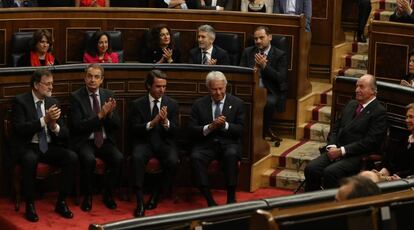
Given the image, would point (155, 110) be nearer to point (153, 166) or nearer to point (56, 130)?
point (153, 166)

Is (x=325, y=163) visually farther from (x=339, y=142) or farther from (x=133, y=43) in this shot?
(x=133, y=43)

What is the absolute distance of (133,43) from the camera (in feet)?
29.7

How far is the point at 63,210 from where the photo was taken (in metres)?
7.27

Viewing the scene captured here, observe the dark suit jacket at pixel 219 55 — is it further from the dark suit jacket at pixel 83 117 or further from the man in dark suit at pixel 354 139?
the man in dark suit at pixel 354 139

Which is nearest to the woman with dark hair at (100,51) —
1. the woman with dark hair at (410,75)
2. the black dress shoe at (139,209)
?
the black dress shoe at (139,209)

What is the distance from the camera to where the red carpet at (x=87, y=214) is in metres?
7.11

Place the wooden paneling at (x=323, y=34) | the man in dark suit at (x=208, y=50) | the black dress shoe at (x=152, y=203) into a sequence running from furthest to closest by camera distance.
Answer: the wooden paneling at (x=323, y=34) < the man in dark suit at (x=208, y=50) < the black dress shoe at (x=152, y=203)

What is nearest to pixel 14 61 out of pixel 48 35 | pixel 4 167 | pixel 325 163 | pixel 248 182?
pixel 48 35

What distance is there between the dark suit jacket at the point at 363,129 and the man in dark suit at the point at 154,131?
1.31 m

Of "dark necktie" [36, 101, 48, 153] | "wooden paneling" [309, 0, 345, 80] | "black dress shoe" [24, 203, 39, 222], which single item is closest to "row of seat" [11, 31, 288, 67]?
"wooden paneling" [309, 0, 345, 80]

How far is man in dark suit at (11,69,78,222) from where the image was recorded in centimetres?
718

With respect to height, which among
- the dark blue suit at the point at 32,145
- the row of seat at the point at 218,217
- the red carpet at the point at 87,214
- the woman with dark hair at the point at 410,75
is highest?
the woman with dark hair at the point at 410,75

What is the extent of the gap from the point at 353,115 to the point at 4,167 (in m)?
2.72

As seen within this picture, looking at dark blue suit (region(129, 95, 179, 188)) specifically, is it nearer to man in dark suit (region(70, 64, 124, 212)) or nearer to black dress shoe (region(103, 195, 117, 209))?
man in dark suit (region(70, 64, 124, 212))
